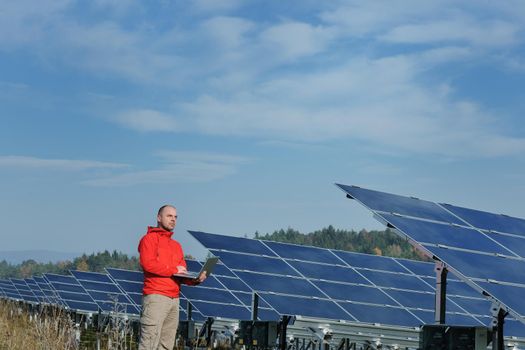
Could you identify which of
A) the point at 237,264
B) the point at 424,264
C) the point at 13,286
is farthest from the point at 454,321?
the point at 13,286

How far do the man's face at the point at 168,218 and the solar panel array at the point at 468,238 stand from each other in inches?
116

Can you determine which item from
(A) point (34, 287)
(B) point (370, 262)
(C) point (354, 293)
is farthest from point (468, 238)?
(A) point (34, 287)

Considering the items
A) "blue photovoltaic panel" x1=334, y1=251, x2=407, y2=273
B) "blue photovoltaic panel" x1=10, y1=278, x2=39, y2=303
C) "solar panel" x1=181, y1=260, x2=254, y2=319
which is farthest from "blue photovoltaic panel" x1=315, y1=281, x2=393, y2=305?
"blue photovoltaic panel" x1=10, y1=278, x2=39, y2=303

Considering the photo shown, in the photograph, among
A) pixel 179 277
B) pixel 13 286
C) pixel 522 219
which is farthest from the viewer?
pixel 13 286

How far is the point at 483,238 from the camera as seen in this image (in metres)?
12.9

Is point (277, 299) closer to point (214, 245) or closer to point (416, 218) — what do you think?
point (214, 245)

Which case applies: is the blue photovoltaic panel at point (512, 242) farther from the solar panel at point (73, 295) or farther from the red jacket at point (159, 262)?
the solar panel at point (73, 295)

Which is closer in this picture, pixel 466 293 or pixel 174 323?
pixel 174 323

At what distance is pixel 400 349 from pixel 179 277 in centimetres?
897

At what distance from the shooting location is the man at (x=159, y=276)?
996cm

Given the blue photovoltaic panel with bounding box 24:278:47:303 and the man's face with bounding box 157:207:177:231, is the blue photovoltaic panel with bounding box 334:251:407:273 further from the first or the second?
the blue photovoltaic panel with bounding box 24:278:47:303

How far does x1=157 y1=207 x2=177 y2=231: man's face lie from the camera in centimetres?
1000

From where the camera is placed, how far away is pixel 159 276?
10008 mm

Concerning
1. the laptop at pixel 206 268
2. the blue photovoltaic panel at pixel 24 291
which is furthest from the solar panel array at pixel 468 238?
the blue photovoltaic panel at pixel 24 291
